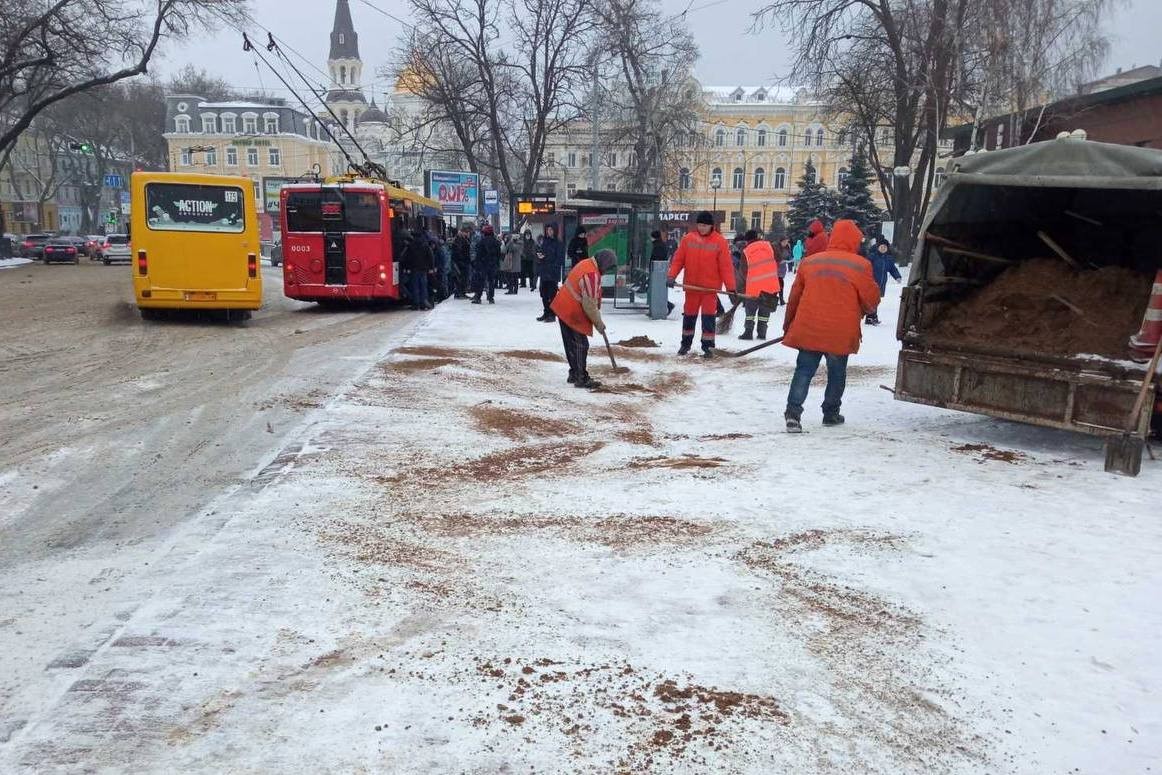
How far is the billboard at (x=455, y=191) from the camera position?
1283 inches

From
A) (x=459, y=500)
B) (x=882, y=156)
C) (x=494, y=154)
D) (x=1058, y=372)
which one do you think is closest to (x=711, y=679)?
(x=459, y=500)

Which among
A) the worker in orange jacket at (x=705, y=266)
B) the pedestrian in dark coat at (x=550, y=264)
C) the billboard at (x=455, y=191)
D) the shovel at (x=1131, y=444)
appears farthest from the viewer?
the billboard at (x=455, y=191)

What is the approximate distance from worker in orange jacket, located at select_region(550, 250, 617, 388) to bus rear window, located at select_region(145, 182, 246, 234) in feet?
27.2

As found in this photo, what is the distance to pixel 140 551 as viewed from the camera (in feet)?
14.9

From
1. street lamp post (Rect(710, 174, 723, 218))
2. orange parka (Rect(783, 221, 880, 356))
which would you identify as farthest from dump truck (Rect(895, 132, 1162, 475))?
street lamp post (Rect(710, 174, 723, 218))

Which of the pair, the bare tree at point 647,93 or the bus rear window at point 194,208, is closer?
the bus rear window at point 194,208

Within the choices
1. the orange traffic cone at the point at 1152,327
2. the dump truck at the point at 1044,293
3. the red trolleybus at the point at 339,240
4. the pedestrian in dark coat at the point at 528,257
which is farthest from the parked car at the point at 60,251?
the orange traffic cone at the point at 1152,327

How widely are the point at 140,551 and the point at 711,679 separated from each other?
3.05 m

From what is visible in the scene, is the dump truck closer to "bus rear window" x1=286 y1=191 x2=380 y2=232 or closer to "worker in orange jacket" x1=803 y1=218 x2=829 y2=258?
"worker in orange jacket" x1=803 y1=218 x2=829 y2=258

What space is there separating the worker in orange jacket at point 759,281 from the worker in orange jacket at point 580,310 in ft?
14.2

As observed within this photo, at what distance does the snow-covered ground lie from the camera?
9.41 ft

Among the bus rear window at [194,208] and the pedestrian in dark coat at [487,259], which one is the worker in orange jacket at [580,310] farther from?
the pedestrian in dark coat at [487,259]

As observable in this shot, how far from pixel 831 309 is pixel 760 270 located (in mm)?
6305

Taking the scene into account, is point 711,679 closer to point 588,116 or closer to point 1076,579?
point 1076,579
